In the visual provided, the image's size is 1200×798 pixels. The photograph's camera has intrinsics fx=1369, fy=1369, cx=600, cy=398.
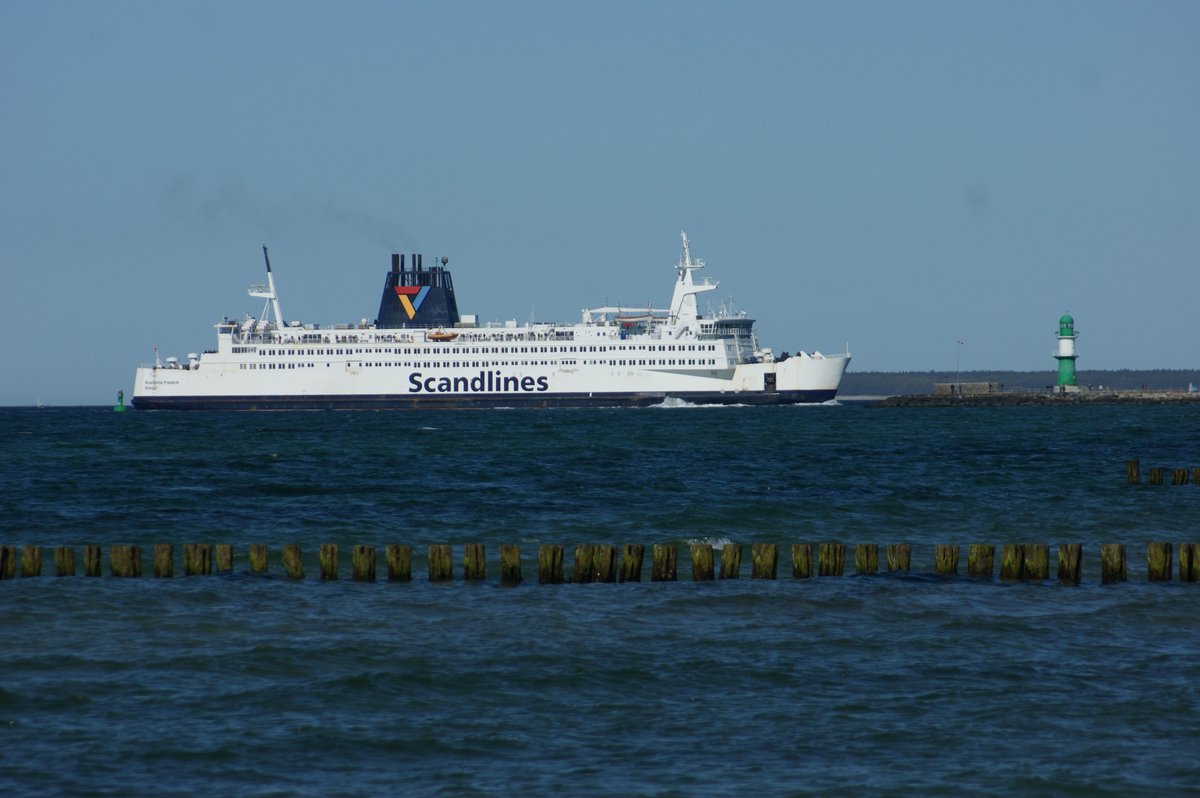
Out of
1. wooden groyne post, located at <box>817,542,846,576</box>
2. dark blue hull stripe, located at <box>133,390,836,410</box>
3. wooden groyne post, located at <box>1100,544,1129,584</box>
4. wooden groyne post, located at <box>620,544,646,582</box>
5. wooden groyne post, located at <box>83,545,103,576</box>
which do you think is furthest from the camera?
dark blue hull stripe, located at <box>133,390,836,410</box>

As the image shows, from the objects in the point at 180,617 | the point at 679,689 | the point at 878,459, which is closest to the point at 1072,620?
the point at 679,689

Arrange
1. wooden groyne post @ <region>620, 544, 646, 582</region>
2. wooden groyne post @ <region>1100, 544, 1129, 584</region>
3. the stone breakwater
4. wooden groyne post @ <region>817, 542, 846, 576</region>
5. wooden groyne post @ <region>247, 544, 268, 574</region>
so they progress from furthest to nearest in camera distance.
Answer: the stone breakwater → wooden groyne post @ <region>247, 544, 268, 574</region> → wooden groyne post @ <region>817, 542, 846, 576</region> → wooden groyne post @ <region>620, 544, 646, 582</region> → wooden groyne post @ <region>1100, 544, 1129, 584</region>

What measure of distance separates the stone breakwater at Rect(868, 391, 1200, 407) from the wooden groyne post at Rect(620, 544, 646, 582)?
85.7m

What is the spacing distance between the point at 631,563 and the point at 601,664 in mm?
4830

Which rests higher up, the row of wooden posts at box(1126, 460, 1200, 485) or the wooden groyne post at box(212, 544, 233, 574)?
the row of wooden posts at box(1126, 460, 1200, 485)

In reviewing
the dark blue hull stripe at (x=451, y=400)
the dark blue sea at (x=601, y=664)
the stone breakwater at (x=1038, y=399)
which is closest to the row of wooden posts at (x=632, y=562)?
the dark blue sea at (x=601, y=664)

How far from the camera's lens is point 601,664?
12.2 meters

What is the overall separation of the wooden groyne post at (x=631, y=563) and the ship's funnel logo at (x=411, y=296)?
77609mm

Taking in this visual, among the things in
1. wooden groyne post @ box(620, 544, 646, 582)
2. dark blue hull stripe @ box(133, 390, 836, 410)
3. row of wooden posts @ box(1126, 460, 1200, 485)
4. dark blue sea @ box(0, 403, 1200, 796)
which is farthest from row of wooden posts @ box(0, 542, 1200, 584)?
dark blue hull stripe @ box(133, 390, 836, 410)

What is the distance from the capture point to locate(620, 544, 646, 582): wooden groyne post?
55.7 feet

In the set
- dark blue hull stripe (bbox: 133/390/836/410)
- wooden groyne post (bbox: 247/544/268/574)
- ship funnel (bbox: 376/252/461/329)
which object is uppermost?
ship funnel (bbox: 376/252/461/329)

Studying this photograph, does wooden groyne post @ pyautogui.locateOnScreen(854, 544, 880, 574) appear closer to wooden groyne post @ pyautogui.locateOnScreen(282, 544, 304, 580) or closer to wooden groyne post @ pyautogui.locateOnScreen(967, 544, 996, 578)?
wooden groyne post @ pyautogui.locateOnScreen(967, 544, 996, 578)

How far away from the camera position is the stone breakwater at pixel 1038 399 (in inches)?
3883

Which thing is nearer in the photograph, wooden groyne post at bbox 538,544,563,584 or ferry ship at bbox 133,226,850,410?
wooden groyne post at bbox 538,544,563,584
